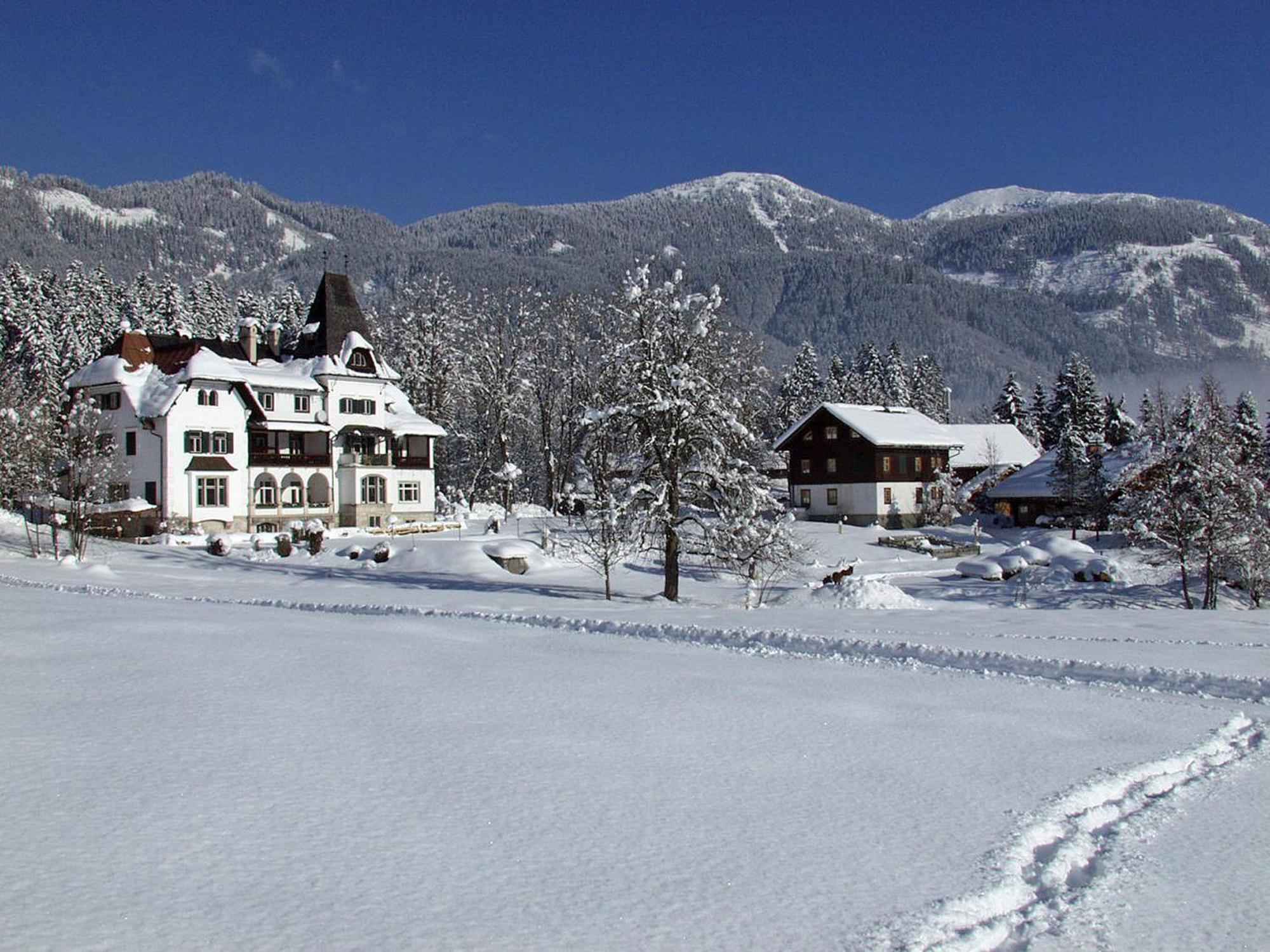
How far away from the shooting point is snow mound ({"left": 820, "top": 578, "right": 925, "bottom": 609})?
29625mm

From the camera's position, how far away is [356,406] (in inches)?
2228

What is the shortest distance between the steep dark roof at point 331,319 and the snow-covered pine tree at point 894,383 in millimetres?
52891

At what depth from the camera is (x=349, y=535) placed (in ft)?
162

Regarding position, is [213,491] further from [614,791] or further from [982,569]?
[614,791]

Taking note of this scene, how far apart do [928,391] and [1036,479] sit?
138 feet

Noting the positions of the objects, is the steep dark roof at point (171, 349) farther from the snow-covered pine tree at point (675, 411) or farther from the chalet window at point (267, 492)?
the snow-covered pine tree at point (675, 411)

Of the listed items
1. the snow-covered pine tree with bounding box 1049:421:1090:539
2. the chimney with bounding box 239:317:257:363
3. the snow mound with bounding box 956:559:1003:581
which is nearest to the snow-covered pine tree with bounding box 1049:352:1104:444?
the snow-covered pine tree with bounding box 1049:421:1090:539

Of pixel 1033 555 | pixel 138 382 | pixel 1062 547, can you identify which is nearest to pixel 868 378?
Result: pixel 1062 547

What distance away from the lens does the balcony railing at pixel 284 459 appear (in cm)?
5197

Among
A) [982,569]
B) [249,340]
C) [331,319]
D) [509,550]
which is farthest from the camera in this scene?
[331,319]

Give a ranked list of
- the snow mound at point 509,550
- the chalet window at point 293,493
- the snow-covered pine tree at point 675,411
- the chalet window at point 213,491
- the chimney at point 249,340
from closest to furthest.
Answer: the snow-covered pine tree at point 675,411
the snow mound at point 509,550
the chalet window at point 213,491
the chalet window at point 293,493
the chimney at point 249,340

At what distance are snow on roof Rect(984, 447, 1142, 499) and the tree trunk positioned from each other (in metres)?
38.3

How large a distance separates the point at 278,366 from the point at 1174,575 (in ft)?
145

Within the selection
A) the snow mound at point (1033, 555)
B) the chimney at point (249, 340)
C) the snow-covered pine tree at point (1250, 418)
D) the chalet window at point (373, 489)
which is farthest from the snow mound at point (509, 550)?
the snow-covered pine tree at point (1250, 418)
